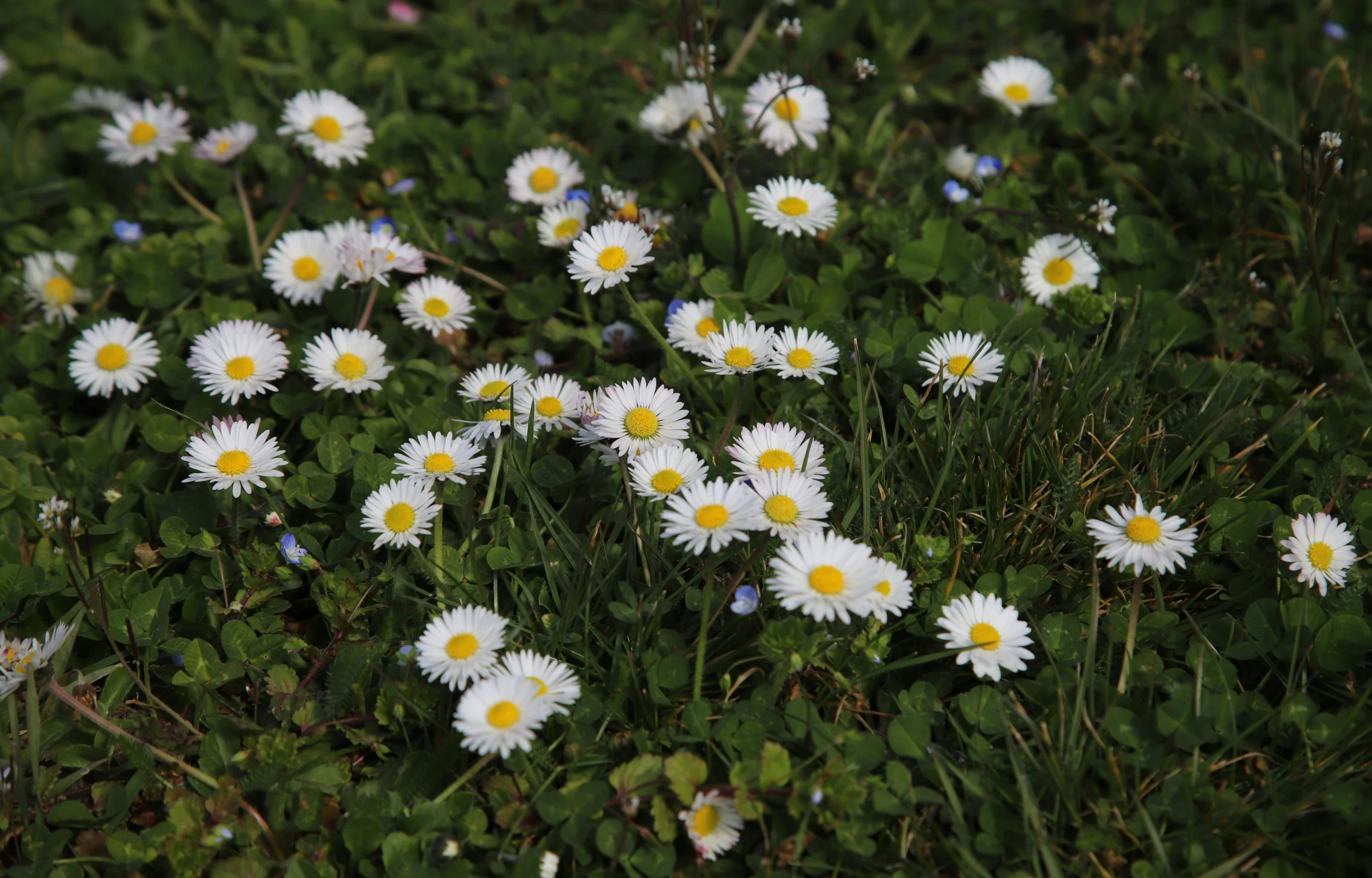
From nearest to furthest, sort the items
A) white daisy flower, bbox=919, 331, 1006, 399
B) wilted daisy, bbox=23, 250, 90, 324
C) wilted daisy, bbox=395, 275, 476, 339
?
white daisy flower, bbox=919, 331, 1006, 399 < wilted daisy, bbox=395, 275, 476, 339 < wilted daisy, bbox=23, 250, 90, 324

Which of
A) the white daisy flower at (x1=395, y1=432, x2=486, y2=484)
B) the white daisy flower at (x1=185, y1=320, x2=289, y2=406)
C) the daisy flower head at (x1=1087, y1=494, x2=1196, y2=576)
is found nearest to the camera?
the daisy flower head at (x1=1087, y1=494, x2=1196, y2=576)

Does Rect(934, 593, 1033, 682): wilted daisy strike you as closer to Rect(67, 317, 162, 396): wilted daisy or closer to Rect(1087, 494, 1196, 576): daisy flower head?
Rect(1087, 494, 1196, 576): daisy flower head

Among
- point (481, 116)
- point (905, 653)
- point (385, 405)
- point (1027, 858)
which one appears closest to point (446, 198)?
point (481, 116)

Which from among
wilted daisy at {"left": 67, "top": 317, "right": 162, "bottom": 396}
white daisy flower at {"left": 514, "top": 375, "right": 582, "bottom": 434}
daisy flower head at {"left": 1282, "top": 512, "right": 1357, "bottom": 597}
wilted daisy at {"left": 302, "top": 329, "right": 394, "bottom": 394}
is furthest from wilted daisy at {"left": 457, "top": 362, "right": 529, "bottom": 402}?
daisy flower head at {"left": 1282, "top": 512, "right": 1357, "bottom": 597}

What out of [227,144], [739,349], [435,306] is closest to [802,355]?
[739,349]

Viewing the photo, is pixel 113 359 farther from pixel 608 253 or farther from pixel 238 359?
pixel 608 253

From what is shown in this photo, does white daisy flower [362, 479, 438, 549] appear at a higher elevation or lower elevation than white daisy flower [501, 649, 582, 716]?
higher

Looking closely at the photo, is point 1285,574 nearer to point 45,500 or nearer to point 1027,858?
point 1027,858
